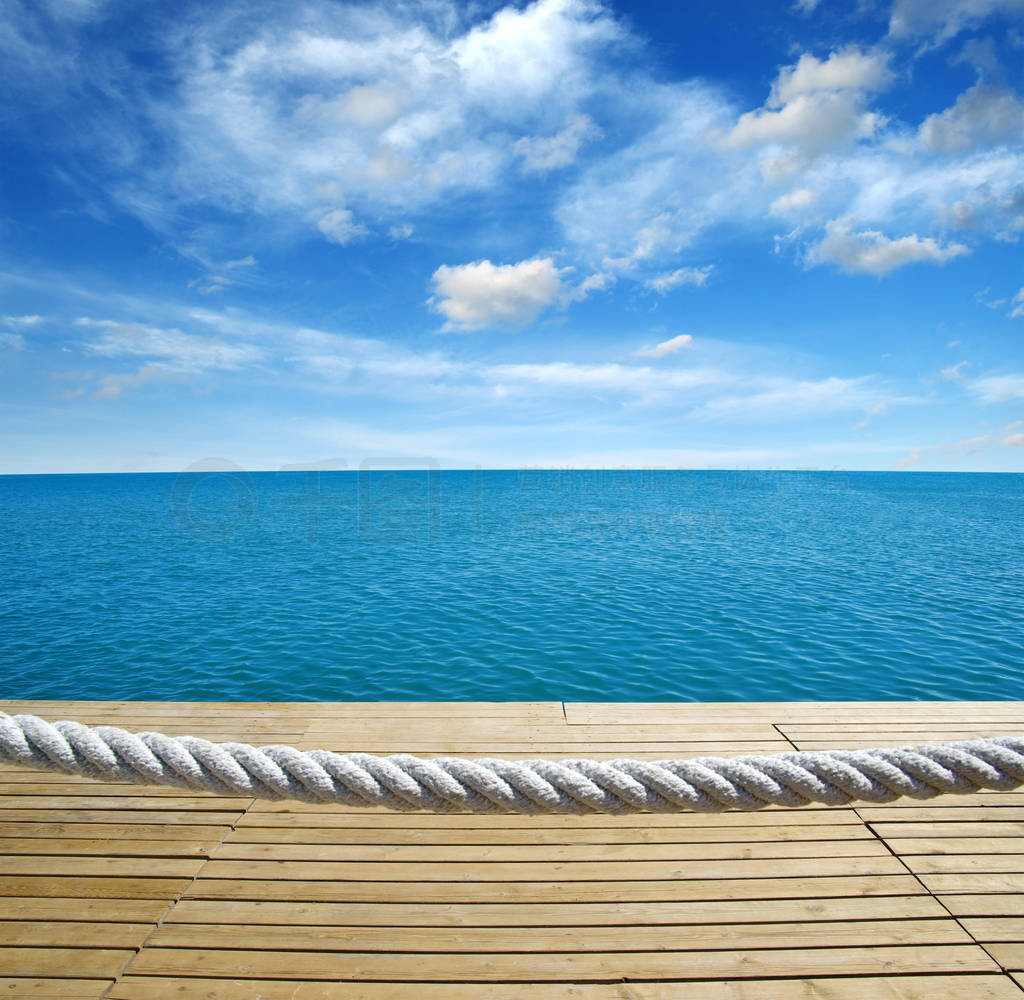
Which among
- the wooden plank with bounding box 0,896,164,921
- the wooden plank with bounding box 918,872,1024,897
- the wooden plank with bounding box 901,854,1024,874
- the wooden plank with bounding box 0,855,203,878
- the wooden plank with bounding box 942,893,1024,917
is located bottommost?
the wooden plank with bounding box 0,896,164,921

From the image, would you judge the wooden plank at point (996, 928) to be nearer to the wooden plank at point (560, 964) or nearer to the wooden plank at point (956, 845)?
the wooden plank at point (560, 964)

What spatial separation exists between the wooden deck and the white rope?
895mm

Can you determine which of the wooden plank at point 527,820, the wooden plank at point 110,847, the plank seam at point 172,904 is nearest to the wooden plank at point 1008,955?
the wooden plank at point 527,820

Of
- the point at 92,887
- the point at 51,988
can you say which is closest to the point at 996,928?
the point at 51,988

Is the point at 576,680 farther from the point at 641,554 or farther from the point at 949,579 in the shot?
the point at 949,579

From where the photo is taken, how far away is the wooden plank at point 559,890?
2.59m

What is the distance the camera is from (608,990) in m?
2.15

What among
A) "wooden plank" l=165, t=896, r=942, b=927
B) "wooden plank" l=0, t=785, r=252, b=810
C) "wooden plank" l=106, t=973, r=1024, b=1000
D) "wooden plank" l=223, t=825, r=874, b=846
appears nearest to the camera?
"wooden plank" l=106, t=973, r=1024, b=1000

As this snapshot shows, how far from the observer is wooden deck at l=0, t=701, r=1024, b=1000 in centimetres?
219

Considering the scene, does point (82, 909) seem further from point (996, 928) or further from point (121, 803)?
point (996, 928)

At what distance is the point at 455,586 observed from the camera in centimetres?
1533

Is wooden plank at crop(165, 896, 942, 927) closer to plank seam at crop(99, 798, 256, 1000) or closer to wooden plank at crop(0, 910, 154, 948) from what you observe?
plank seam at crop(99, 798, 256, 1000)

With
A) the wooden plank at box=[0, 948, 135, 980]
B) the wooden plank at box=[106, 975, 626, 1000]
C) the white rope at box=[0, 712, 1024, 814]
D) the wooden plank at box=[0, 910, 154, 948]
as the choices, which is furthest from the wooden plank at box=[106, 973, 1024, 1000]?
the white rope at box=[0, 712, 1024, 814]

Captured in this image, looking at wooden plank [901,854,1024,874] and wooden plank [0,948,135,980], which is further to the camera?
wooden plank [901,854,1024,874]
